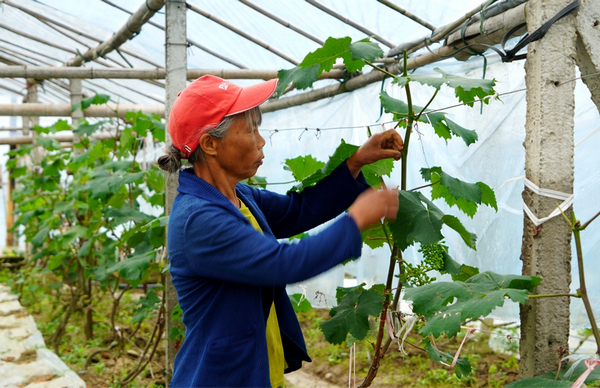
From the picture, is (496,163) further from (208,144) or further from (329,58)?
(208,144)

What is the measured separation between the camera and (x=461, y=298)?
1464 mm

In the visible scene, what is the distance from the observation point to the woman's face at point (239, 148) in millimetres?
1628

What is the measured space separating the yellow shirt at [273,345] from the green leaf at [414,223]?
454 mm

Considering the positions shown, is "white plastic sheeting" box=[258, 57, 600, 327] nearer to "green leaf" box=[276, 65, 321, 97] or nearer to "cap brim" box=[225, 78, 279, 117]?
"green leaf" box=[276, 65, 321, 97]

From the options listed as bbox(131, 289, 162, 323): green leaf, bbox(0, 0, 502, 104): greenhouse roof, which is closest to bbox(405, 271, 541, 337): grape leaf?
bbox(0, 0, 502, 104): greenhouse roof

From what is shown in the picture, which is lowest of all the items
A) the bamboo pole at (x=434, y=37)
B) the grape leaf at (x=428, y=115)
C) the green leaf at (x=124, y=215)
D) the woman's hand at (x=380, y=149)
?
the green leaf at (x=124, y=215)

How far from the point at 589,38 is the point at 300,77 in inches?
36.4

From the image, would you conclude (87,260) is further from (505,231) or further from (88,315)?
(505,231)

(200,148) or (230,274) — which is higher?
(200,148)

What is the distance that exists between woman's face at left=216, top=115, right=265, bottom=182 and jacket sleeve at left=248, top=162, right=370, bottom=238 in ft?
1.05

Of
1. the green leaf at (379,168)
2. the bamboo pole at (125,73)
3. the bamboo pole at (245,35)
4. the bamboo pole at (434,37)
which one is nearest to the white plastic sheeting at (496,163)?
the green leaf at (379,168)

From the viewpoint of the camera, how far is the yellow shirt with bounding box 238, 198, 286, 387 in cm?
177

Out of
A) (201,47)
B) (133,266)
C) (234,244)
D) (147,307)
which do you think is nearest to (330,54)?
(234,244)

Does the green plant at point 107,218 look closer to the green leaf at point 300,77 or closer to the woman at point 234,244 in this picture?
the woman at point 234,244
